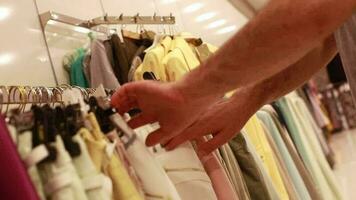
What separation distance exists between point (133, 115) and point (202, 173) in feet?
0.72

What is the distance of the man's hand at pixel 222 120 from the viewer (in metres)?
1.01

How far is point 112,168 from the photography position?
0.68m

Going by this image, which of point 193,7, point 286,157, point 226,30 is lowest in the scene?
point 286,157

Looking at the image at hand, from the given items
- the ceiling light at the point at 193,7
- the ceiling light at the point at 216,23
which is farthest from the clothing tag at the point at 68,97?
the ceiling light at the point at 216,23

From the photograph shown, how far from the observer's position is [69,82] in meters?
1.36

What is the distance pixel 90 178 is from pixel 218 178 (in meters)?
0.46

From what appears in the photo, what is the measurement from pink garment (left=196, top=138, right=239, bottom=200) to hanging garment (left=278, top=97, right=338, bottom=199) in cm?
122

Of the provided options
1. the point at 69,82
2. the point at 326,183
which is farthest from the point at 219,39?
the point at 69,82

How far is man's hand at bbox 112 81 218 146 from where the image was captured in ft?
2.52

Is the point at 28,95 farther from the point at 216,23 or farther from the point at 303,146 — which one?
the point at 216,23

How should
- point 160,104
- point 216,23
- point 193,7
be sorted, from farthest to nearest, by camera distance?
point 216,23
point 193,7
point 160,104

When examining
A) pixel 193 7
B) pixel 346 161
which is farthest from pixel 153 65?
pixel 346 161

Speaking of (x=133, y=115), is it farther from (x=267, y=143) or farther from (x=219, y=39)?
(x=219, y=39)

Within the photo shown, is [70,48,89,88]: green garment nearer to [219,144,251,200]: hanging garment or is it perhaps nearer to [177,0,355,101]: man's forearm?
[219,144,251,200]: hanging garment
